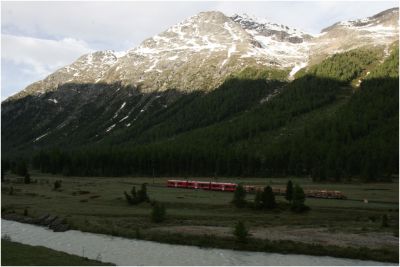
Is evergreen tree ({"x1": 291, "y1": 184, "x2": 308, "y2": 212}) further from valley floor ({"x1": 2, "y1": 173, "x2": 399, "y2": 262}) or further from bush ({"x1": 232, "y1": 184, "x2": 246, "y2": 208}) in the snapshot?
bush ({"x1": 232, "y1": 184, "x2": 246, "y2": 208})

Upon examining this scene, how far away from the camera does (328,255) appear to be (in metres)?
53.6

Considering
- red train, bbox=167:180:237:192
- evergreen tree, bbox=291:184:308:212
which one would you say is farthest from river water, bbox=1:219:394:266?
red train, bbox=167:180:237:192

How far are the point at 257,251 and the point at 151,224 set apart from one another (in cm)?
2300

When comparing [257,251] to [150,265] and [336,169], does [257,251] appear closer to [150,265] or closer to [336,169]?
[150,265]

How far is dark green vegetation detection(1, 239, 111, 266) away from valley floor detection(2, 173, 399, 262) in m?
19.7

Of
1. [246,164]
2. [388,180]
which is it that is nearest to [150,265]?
[388,180]

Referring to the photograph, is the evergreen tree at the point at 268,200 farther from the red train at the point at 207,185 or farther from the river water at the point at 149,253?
the red train at the point at 207,185

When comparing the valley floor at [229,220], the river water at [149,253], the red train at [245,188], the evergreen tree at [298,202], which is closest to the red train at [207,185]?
the red train at [245,188]

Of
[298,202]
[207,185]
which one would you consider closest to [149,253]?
[298,202]

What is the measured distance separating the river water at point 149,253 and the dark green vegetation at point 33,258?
681 centimetres

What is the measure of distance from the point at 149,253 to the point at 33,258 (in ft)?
56.0

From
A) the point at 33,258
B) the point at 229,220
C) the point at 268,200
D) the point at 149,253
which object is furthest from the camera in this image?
the point at 268,200

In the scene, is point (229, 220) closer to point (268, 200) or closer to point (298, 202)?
point (268, 200)

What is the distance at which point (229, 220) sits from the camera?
76.4 metres
